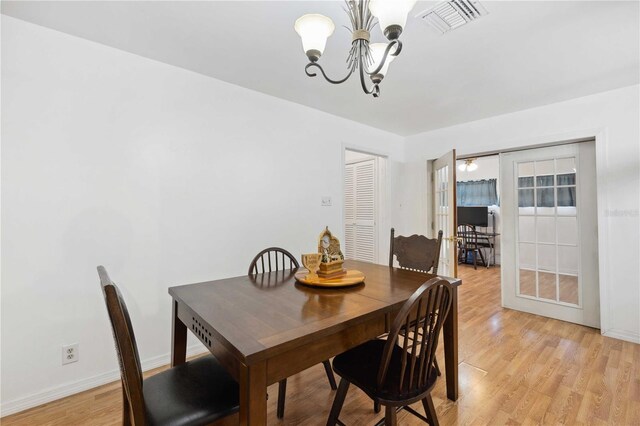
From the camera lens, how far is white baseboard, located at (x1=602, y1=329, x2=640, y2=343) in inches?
103

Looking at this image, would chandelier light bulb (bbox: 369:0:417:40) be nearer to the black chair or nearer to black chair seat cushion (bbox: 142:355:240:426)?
black chair seat cushion (bbox: 142:355:240:426)

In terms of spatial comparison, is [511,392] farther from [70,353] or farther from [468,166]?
[468,166]

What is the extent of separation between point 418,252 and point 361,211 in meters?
2.40

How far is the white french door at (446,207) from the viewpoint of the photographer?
322 cm

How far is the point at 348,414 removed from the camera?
171 centimetres

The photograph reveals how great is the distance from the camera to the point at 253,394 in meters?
0.91

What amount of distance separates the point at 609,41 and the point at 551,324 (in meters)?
2.63

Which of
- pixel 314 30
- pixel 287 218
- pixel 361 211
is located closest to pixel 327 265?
pixel 314 30

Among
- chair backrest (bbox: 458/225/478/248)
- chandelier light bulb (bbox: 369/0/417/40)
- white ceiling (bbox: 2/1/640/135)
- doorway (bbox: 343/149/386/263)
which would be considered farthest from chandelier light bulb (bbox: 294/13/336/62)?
chair backrest (bbox: 458/225/478/248)

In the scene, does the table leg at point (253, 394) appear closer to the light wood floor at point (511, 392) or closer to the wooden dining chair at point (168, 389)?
the wooden dining chair at point (168, 389)

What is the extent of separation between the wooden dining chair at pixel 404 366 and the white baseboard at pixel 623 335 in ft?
8.46

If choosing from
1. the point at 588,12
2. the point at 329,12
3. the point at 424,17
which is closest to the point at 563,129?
the point at 588,12

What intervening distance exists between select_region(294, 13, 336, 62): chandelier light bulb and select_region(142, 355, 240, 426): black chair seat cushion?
1.52m

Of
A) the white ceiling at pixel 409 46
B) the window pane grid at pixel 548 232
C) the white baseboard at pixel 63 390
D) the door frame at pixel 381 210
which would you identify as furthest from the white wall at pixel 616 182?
the white baseboard at pixel 63 390
